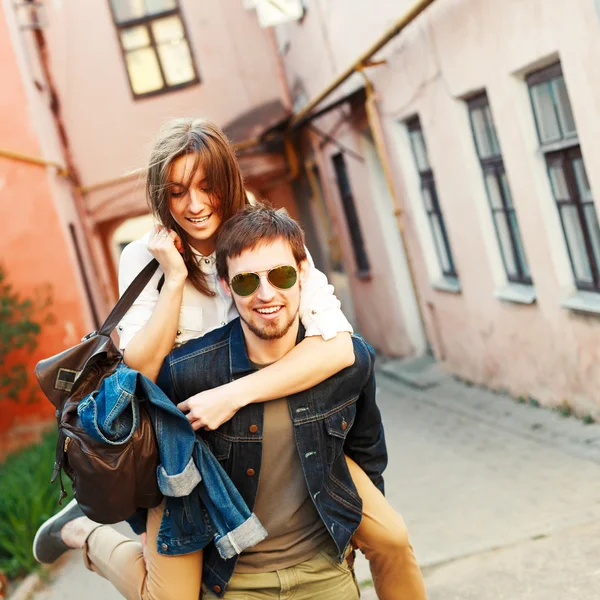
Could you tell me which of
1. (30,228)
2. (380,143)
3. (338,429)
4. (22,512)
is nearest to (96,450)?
(338,429)

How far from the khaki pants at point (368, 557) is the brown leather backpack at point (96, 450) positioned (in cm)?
25

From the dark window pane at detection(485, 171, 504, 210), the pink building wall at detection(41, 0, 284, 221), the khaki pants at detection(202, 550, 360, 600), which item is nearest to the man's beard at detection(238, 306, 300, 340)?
the khaki pants at detection(202, 550, 360, 600)

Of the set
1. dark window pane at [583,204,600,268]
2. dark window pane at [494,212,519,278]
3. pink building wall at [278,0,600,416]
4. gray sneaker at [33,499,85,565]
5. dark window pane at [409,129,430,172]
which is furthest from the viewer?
dark window pane at [409,129,430,172]

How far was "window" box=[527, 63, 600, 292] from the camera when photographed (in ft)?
22.4

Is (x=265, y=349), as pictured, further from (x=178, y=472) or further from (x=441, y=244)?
(x=441, y=244)

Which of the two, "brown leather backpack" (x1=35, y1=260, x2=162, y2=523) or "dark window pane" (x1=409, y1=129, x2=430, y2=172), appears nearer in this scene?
"brown leather backpack" (x1=35, y1=260, x2=162, y2=523)

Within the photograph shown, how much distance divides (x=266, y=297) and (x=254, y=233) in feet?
0.66

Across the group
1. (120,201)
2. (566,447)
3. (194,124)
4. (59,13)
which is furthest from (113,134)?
(194,124)

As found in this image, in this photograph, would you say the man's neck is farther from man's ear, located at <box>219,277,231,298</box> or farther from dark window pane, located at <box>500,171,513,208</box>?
dark window pane, located at <box>500,171,513,208</box>

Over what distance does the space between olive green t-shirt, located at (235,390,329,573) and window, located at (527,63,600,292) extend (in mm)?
4419

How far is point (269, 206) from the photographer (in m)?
3.09

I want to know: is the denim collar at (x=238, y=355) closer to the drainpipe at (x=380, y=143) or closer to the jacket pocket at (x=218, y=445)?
the jacket pocket at (x=218, y=445)

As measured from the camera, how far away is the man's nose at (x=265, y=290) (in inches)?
113

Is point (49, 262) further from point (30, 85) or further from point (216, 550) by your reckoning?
point (216, 550)
